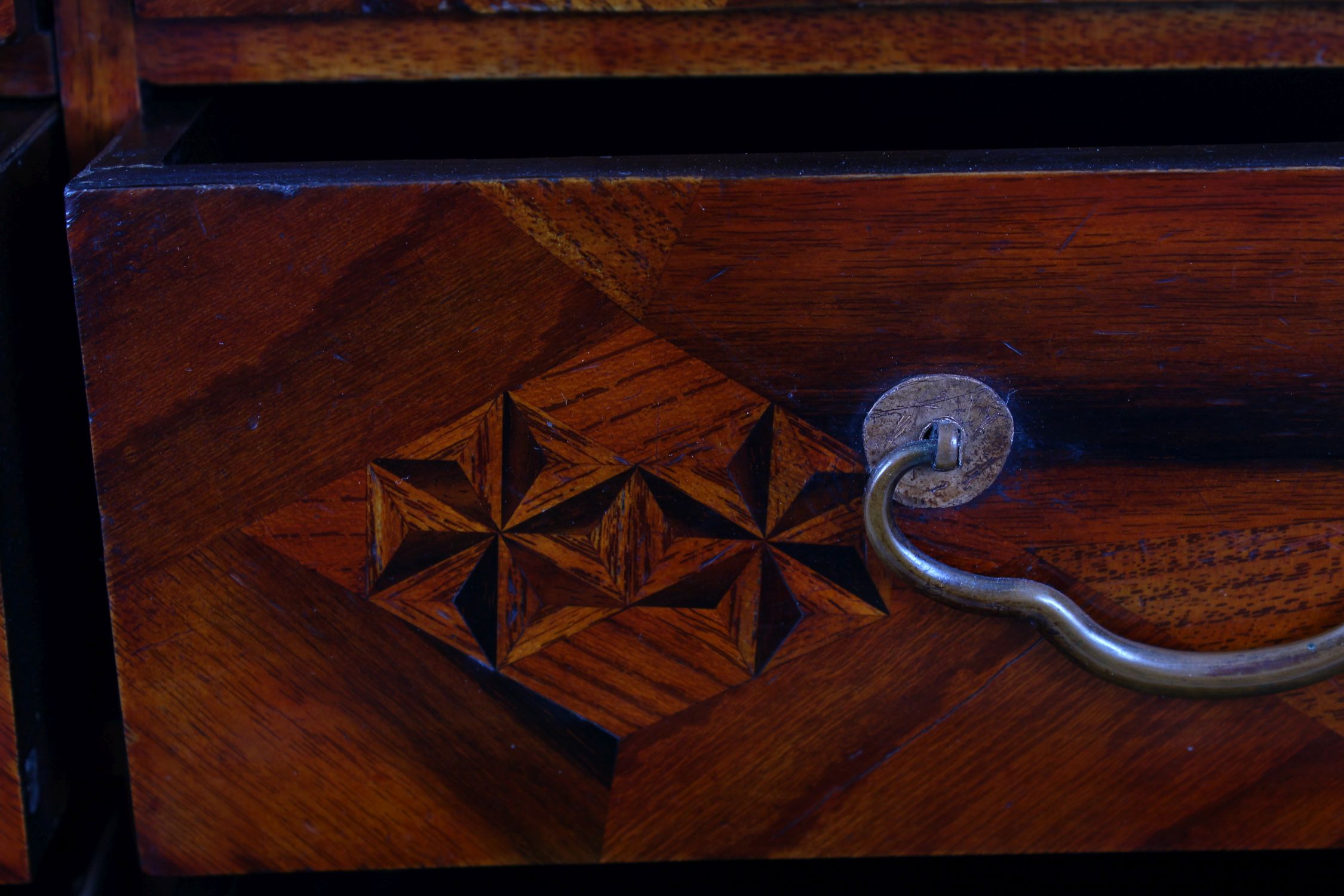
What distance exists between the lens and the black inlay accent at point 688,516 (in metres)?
0.30

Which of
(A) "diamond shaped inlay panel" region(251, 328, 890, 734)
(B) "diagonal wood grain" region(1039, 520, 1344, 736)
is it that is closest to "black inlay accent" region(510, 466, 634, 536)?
(A) "diamond shaped inlay panel" region(251, 328, 890, 734)

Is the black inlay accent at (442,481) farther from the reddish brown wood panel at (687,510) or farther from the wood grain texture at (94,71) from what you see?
the wood grain texture at (94,71)

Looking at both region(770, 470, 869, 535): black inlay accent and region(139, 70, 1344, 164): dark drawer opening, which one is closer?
region(770, 470, 869, 535): black inlay accent

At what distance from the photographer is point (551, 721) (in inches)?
12.8

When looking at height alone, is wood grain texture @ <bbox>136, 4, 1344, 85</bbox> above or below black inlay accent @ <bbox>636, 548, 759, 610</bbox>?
above

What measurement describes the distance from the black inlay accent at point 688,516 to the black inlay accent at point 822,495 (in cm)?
1

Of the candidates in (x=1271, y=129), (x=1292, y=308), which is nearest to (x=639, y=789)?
(x=1292, y=308)

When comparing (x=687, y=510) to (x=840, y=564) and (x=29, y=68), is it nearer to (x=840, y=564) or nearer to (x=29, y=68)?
(x=840, y=564)

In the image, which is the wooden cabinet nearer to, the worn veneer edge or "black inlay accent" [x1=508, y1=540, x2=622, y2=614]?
the worn veneer edge

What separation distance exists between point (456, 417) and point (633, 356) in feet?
0.18

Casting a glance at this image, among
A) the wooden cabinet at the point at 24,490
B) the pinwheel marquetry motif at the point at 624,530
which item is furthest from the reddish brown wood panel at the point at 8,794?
the pinwheel marquetry motif at the point at 624,530

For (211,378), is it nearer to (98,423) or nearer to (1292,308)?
(98,423)

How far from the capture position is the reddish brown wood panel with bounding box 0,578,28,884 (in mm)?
308

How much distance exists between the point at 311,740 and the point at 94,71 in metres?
0.23
